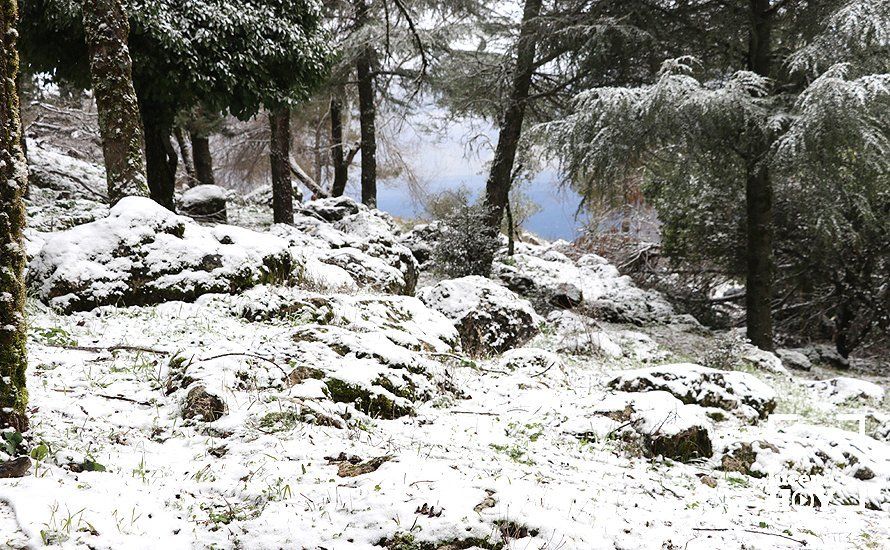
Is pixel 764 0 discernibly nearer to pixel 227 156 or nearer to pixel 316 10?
pixel 316 10

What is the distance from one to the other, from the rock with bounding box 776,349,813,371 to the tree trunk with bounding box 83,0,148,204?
9858 mm

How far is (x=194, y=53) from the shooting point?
6762 millimetres

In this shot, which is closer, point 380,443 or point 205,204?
point 380,443

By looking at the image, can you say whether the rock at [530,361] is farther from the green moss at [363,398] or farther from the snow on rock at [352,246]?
the snow on rock at [352,246]

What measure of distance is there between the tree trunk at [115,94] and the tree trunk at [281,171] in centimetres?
471

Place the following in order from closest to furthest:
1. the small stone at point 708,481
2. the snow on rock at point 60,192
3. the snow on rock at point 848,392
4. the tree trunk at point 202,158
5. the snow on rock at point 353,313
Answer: the small stone at point 708,481 → the snow on rock at point 353,313 → the snow on rock at point 848,392 → the snow on rock at point 60,192 → the tree trunk at point 202,158

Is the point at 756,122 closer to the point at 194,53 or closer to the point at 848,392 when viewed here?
the point at 848,392

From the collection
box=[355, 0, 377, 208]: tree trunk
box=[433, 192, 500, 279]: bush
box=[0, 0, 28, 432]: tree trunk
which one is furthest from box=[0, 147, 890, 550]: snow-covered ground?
box=[355, 0, 377, 208]: tree trunk

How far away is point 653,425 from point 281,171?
856cm

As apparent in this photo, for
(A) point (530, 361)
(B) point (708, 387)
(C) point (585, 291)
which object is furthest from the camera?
(C) point (585, 291)

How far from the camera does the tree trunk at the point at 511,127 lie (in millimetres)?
10805

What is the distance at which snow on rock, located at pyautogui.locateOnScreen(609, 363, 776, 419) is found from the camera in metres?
4.35

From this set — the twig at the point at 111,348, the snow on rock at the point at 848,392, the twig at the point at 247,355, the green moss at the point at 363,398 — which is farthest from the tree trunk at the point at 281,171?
the snow on rock at the point at 848,392

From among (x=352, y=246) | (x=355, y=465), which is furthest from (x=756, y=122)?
(x=355, y=465)
